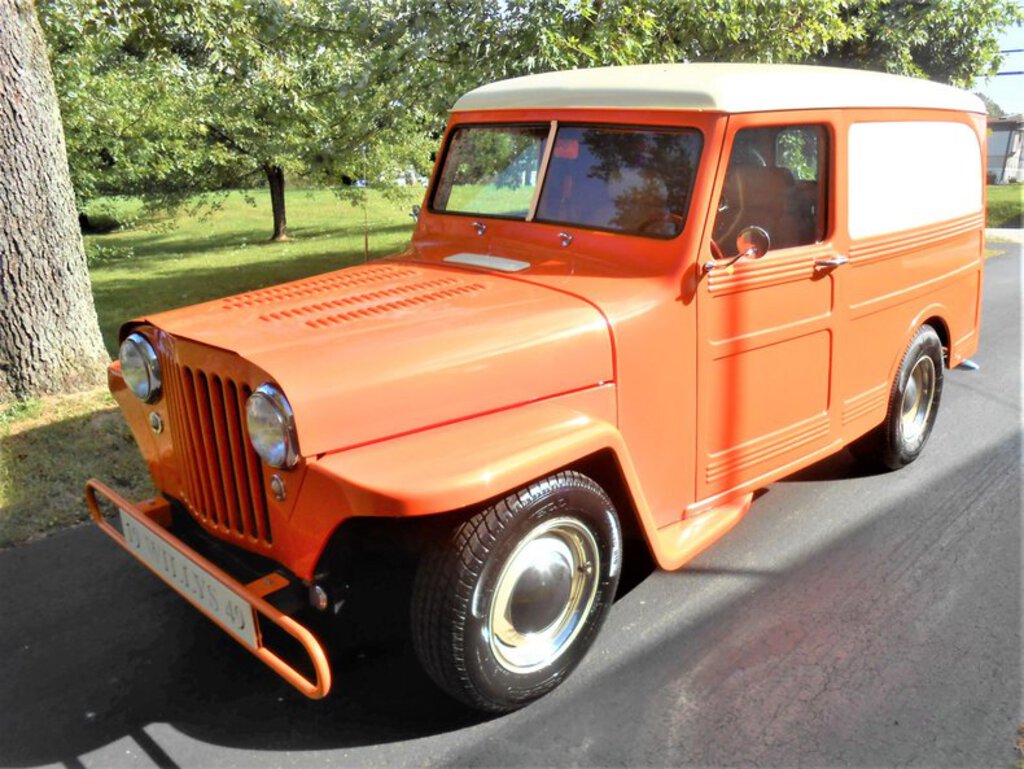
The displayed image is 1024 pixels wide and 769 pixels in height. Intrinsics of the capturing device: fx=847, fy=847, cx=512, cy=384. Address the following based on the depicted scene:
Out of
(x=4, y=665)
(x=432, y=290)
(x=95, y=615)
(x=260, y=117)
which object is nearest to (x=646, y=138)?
(x=432, y=290)

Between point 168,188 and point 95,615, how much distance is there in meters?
13.2

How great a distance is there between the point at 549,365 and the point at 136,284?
1057 centimetres

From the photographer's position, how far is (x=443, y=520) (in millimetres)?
2432

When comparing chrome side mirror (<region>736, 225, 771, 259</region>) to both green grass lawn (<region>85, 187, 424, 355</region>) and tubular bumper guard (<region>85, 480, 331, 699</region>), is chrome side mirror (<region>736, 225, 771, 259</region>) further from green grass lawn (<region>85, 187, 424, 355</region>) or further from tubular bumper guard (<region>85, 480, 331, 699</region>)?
green grass lawn (<region>85, 187, 424, 355</region>)

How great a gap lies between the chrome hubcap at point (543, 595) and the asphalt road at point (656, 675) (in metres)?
0.19

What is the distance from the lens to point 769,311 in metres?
3.25

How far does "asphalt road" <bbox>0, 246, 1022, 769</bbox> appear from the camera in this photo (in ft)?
8.34

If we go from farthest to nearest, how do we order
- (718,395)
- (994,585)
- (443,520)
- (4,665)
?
1. (994,585)
2. (718,395)
3. (4,665)
4. (443,520)

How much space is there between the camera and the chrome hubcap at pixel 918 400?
446cm

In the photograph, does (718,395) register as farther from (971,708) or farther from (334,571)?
(334,571)

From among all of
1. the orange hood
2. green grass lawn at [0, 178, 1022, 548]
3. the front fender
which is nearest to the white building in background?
green grass lawn at [0, 178, 1022, 548]

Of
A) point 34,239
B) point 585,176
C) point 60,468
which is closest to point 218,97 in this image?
point 34,239

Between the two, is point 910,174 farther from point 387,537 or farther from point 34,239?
point 34,239

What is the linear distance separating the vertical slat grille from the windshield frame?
4.84 ft
